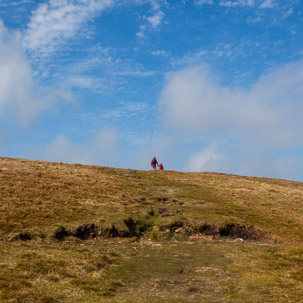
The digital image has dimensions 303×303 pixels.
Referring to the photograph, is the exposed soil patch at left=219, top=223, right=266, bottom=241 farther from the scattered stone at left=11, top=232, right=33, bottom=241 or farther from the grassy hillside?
the scattered stone at left=11, top=232, right=33, bottom=241

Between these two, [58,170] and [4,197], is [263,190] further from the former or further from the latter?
[4,197]

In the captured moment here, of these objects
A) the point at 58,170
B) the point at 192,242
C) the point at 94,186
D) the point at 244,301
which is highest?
the point at 58,170

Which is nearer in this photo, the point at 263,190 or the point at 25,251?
the point at 25,251

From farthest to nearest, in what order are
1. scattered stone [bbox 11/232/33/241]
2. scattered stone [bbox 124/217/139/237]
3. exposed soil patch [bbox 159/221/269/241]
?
exposed soil patch [bbox 159/221/269/241] < scattered stone [bbox 124/217/139/237] < scattered stone [bbox 11/232/33/241]

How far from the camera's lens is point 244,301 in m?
14.6

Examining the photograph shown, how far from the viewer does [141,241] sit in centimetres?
2708

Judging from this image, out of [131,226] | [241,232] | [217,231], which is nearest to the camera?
[217,231]

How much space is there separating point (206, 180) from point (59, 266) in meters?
42.0

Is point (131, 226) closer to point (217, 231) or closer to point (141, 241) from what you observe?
point (141, 241)

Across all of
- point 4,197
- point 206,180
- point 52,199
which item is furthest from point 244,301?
point 206,180

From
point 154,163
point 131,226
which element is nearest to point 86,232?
point 131,226

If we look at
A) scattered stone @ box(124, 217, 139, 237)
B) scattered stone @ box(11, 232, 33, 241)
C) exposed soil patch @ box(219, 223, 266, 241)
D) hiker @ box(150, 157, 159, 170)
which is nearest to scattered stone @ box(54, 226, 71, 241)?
scattered stone @ box(11, 232, 33, 241)

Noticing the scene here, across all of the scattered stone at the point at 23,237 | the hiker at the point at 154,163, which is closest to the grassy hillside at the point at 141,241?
the scattered stone at the point at 23,237

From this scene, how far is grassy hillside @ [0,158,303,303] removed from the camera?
15953 mm
